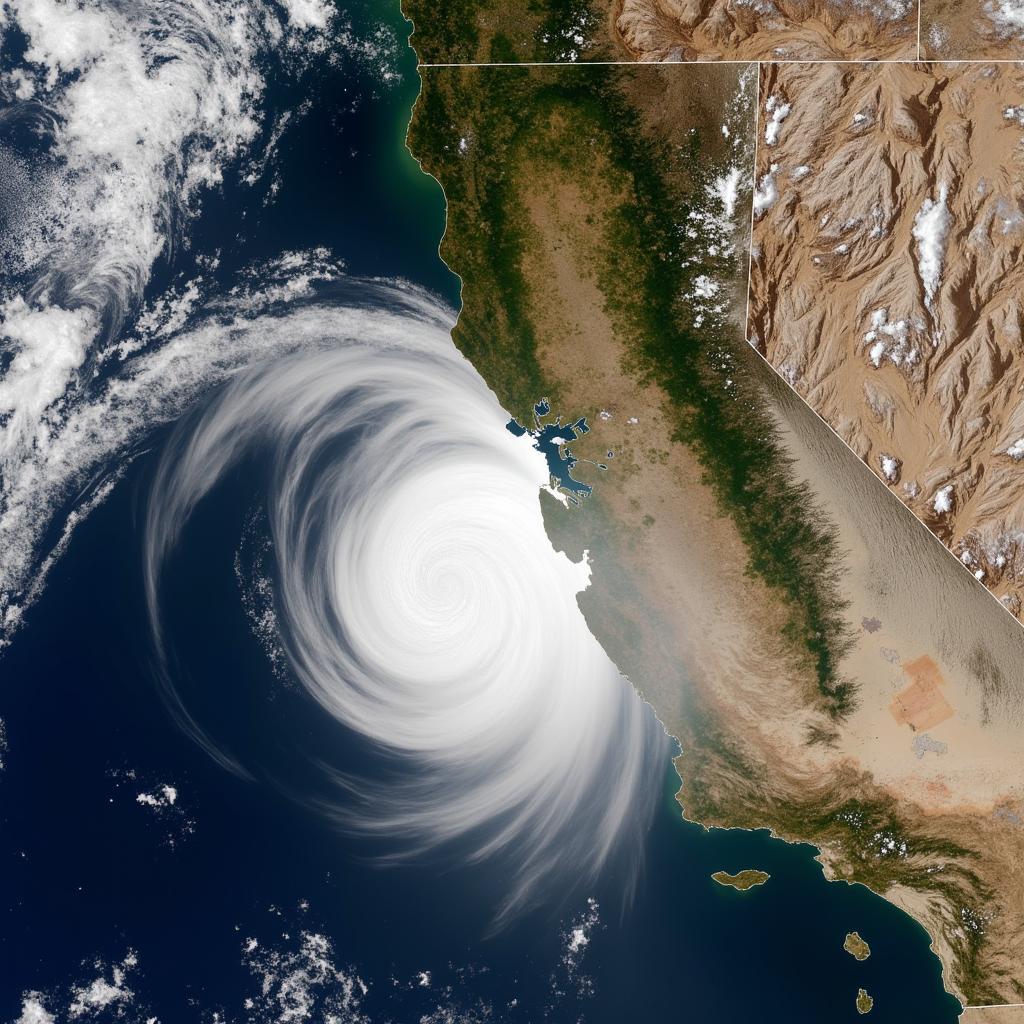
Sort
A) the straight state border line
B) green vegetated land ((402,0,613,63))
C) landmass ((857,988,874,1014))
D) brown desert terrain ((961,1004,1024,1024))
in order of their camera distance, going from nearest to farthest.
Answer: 1. the straight state border line
2. green vegetated land ((402,0,613,63))
3. landmass ((857,988,874,1014))
4. brown desert terrain ((961,1004,1024,1024))

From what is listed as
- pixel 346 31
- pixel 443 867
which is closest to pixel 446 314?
pixel 346 31

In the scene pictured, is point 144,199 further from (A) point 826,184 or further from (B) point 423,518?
(A) point 826,184

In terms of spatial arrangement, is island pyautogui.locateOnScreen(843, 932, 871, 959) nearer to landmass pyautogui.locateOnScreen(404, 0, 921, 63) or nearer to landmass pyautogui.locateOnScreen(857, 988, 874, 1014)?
landmass pyautogui.locateOnScreen(857, 988, 874, 1014)

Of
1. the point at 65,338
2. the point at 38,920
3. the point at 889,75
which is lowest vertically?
the point at 38,920

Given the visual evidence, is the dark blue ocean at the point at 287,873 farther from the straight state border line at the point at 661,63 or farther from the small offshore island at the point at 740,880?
the straight state border line at the point at 661,63

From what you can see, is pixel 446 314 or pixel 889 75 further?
pixel 446 314

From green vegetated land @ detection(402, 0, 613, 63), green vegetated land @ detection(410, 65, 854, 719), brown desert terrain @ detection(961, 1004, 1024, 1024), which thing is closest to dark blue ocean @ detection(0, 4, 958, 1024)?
brown desert terrain @ detection(961, 1004, 1024, 1024)

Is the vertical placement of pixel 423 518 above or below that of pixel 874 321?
below

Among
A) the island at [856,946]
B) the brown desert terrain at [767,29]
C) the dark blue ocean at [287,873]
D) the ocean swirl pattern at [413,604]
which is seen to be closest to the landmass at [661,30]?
the brown desert terrain at [767,29]
